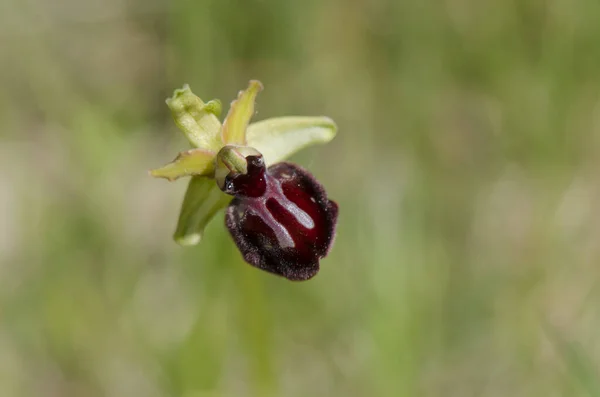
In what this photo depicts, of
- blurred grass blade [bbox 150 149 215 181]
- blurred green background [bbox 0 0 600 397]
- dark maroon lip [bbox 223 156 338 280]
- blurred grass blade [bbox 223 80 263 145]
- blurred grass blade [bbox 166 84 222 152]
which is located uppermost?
blurred green background [bbox 0 0 600 397]

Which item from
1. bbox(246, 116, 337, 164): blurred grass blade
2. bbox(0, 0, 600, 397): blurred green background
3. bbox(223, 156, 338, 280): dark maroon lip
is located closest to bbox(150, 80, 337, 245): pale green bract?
bbox(246, 116, 337, 164): blurred grass blade

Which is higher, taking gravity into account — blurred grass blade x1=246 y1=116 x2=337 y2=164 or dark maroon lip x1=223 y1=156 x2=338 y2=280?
blurred grass blade x1=246 y1=116 x2=337 y2=164

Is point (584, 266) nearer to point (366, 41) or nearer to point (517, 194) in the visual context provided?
point (517, 194)

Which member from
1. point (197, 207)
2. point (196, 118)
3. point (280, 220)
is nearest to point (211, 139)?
point (196, 118)

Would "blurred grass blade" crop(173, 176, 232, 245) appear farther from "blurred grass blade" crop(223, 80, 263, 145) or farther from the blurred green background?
the blurred green background

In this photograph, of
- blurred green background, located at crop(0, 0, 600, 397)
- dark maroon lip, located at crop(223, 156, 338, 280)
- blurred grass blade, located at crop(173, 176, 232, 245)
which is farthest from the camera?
blurred green background, located at crop(0, 0, 600, 397)

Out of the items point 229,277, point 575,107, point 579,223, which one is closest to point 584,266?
point 579,223

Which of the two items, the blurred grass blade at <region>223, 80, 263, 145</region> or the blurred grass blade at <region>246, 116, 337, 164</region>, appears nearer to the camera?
the blurred grass blade at <region>223, 80, 263, 145</region>
